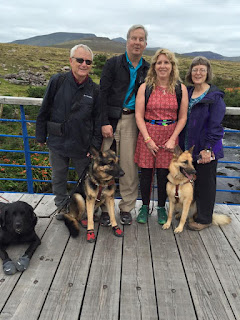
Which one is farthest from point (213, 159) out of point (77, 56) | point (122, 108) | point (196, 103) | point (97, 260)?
point (77, 56)

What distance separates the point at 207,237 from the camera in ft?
10.4

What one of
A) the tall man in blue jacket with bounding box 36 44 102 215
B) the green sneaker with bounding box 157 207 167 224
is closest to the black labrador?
the tall man in blue jacket with bounding box 36 44 102 215

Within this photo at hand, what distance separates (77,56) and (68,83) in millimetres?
330

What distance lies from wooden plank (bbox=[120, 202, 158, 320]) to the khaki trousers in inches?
17.4

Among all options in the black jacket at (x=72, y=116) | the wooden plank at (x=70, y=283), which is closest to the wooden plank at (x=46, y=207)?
the wooden plank at (x=70, y=283)

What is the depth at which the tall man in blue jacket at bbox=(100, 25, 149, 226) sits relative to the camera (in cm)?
298

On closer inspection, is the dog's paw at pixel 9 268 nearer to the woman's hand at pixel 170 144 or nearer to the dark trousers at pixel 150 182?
the dark trousers at pixel 150 182

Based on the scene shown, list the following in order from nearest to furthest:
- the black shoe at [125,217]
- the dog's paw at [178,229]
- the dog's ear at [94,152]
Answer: the dog's ear at [94,152] < the dog's paw at [178,229] < the black shoe at [125,217]

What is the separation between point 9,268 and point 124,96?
228 cm

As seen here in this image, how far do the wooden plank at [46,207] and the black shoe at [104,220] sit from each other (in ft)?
2.46

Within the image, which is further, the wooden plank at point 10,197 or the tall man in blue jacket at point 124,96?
the wooden plank at point 10,197

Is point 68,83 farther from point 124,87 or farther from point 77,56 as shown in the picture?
point 124,87

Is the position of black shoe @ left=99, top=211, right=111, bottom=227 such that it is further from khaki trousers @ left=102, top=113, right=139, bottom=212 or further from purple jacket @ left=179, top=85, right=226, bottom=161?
purple jacket @ left=179, top=85, right=226, bottom=161

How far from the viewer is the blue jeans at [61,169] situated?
3.31 meters
